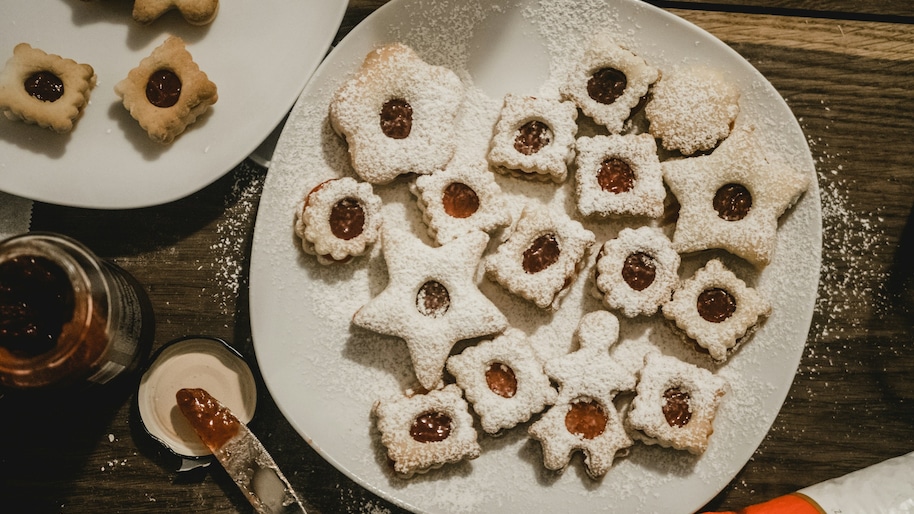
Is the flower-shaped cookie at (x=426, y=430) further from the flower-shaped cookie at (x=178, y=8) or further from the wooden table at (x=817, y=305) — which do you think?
the flower-shaped cookie at (x=178, y=8)

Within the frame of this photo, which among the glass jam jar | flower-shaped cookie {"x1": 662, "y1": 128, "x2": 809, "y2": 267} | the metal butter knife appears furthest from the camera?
flower-shaped cookie {"x1": 662, "y1": 128, "x2": 809, "y2": 267}

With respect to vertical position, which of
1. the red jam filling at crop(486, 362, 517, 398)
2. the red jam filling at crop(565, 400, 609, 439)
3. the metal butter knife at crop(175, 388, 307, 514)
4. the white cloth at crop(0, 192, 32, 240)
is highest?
the white cloth at crop(0, 192, 32, 240)

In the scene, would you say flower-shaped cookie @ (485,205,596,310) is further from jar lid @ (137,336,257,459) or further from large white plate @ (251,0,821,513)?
jar lid @ (137,336,257,459)

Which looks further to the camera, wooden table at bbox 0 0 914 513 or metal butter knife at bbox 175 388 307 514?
wooden table at bbox 0 0 914 513

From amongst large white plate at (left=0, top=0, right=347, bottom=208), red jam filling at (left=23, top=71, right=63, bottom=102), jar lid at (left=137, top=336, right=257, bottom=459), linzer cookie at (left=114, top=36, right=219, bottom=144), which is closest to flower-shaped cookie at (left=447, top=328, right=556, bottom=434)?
jar lid at (left=137, top=336, right=257, bottom=459)

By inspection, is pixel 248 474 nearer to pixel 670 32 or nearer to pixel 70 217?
pixel 70 217

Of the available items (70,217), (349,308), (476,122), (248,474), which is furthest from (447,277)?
(70,217)

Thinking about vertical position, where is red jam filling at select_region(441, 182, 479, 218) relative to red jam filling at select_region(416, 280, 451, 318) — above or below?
above

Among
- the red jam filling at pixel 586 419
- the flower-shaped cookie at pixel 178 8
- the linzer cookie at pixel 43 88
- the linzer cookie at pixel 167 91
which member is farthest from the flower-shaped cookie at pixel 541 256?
the linzer cookie at pixel 43 88
